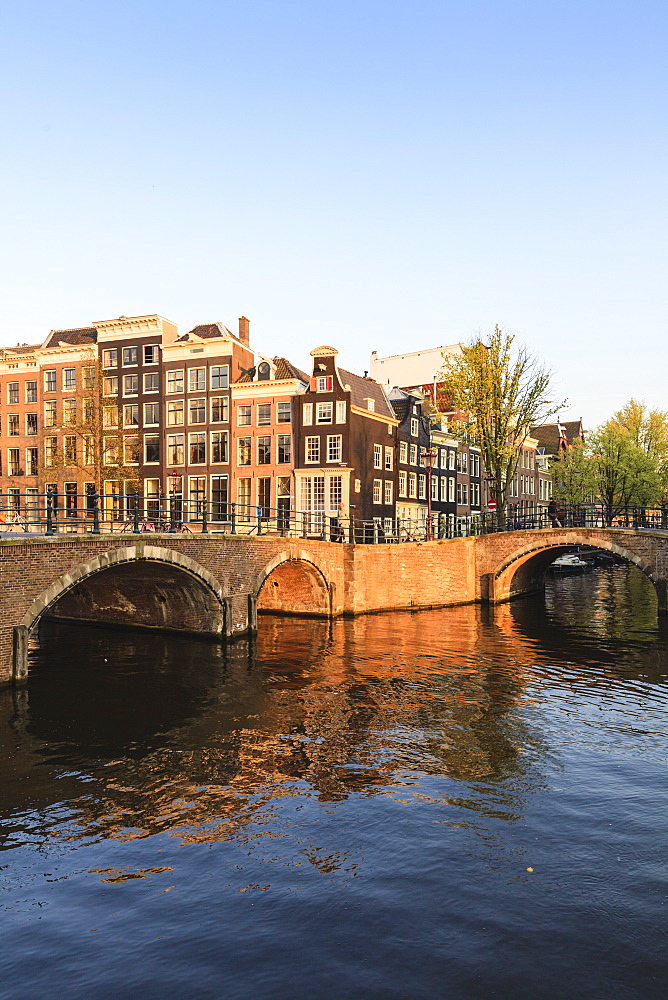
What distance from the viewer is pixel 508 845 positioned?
37.4 ft

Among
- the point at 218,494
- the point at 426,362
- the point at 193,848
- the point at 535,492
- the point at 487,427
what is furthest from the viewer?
the point at 535,492

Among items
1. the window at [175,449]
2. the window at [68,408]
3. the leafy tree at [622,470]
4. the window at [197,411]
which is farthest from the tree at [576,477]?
the window at [68,408]

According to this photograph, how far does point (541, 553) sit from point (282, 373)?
2126 centimetres

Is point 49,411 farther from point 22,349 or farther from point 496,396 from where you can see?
point 496,396

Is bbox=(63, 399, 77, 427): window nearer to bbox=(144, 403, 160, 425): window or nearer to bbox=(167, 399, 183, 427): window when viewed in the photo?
bbox=(144, 403, 160, 425): window

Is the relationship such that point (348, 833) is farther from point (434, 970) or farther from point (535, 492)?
point (535, 492)

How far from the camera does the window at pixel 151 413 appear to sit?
170ft

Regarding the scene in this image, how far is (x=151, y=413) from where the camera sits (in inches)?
2048

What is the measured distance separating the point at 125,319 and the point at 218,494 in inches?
559

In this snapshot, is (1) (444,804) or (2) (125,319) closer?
(1) (444,804)

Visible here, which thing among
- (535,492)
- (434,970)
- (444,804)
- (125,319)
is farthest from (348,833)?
(535,492)

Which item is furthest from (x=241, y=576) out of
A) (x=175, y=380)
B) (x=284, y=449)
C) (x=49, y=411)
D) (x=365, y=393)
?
(x=49, y=411)

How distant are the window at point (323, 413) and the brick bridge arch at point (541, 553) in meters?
12.8

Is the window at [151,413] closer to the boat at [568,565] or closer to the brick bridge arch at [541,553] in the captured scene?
the brick bridge arch at [541,553]
